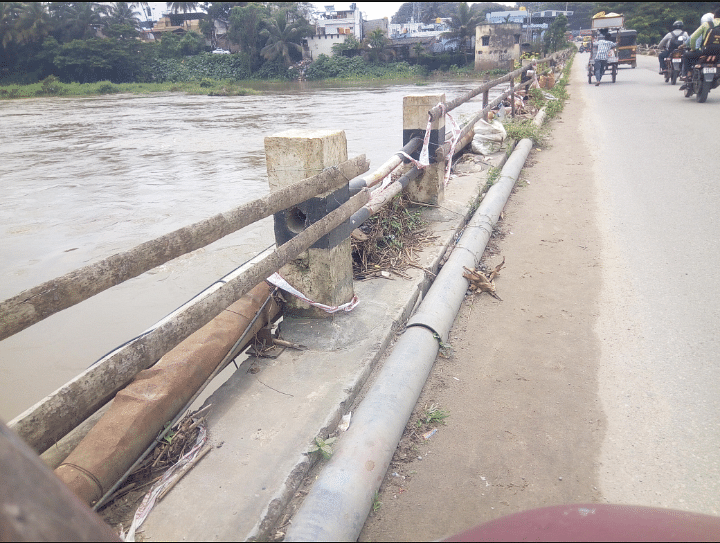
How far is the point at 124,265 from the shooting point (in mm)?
1771

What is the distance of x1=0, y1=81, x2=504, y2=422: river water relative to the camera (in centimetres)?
421

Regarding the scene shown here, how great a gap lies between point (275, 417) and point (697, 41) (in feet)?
43.2

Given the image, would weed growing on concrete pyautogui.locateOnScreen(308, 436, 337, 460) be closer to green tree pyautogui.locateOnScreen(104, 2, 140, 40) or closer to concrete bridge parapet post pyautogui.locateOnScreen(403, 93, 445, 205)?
concrete bridge parapet post pyautogui.locateOnScreen(403, 93, 445, 205)

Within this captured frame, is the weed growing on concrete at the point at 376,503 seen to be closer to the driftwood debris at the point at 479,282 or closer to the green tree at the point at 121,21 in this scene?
the driftwood debris at the point at 479,282

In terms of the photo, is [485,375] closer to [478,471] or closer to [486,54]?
[478,471]

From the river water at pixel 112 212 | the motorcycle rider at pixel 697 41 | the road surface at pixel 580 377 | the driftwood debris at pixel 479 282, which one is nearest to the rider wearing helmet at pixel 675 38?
the motorcycle rider at pixel 697 41

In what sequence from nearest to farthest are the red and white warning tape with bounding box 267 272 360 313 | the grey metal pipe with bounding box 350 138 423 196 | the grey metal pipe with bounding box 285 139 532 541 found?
the grey metal pipe with bounding box 285 139 532 541 < the red and white warning tape with bounding box 267 272 360 313 < the grey metal pipe with bounding box 350 138 423 196

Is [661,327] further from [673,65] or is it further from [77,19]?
[77,19]

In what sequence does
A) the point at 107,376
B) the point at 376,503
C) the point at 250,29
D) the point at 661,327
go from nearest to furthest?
the point at 107,376 < the point at 376,503 < the point at 661,327 < the point at 250,29

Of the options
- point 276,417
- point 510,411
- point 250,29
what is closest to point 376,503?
point 276,417

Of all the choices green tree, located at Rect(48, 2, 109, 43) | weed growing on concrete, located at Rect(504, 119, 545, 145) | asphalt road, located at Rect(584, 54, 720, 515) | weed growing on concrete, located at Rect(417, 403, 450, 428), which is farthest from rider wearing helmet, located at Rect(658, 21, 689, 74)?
green tree, located at Rect(48, 2, 109, 43)

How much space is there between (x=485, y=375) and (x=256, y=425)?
4.10 ft

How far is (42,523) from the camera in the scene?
2.58 feet

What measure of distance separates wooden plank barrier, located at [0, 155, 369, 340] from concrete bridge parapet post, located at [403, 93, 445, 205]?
2.43 m
